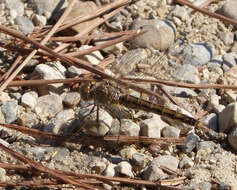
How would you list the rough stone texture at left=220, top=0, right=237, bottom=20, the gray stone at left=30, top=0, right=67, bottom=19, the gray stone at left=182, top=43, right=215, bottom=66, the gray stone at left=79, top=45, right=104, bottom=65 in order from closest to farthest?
1. the gray stone at left=79, top=45, right=104, bottom=65
2. the gray stone at left=182, top=43, right=215, bottom=66
3. the gray stone at left=30, top=0, right=67, bottom=19
4. the rough stone texture at left=220, top=0, right=237, bottom=20

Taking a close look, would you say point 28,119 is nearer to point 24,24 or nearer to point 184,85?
point 24,24

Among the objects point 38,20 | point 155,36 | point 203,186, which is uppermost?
point 38,20

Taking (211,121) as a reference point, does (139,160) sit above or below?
below

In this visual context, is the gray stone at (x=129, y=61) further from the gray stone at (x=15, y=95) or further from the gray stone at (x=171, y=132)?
the gray stone at (x=15, y=95)

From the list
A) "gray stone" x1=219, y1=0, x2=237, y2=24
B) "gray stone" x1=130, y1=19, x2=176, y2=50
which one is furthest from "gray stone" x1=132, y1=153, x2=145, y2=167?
"gray stone" x1=219, y1=0, x2=237, y2=24

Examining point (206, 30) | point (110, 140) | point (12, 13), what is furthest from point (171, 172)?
point (12, 13)

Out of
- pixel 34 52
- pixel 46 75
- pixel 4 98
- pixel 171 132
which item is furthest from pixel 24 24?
pixel 171 132

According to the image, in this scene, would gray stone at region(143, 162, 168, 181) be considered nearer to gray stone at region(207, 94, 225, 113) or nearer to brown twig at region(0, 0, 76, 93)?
gray stone at region(207, 94, 225, 113)
